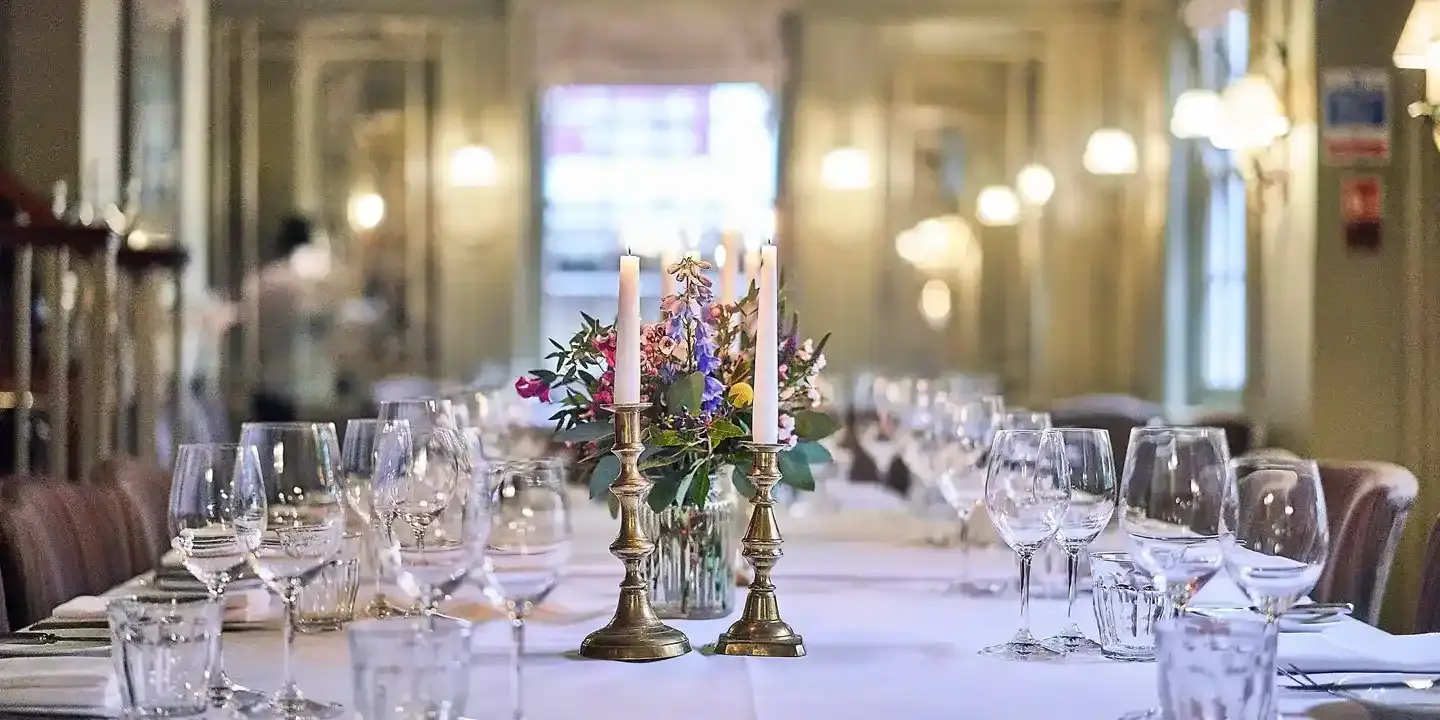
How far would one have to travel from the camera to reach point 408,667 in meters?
0.95

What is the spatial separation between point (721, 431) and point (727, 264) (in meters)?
0.36

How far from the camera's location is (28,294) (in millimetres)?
4473

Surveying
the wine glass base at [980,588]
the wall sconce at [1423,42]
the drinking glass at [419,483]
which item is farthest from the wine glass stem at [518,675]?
the wall sconce at [1423,42]

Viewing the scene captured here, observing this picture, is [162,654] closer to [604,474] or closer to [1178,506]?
[604,474]

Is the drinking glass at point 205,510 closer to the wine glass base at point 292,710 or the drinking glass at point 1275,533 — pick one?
the wine glass base at point 292,710

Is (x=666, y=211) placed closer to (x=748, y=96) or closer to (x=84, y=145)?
(x=748, y=96)

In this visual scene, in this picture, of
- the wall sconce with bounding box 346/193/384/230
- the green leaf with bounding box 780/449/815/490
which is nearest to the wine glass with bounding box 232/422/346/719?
the green leaf with bounding box 780/449/815/490

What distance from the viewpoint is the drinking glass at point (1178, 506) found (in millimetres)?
1308

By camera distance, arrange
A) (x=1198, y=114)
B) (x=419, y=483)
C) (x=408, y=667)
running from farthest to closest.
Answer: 1. (x=1198, y=114)
2. (x=419, y=483)
3. (x=408, y=667)

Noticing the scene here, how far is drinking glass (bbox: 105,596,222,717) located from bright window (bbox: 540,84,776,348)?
631 centimetres

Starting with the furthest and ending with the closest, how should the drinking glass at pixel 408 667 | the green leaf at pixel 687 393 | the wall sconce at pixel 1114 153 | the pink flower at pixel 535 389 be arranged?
the wall sconce at pixel 1114 153
the pink flower at pixel 535 389
the green leaf at pixel 687 393
the drinking glass at pixel 408 667

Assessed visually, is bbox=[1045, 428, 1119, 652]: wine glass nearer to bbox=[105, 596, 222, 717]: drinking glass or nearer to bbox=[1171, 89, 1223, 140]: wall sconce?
bbox=[105, 596, 222, 717]: drinking glass

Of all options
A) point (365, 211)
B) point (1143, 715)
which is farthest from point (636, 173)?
point (1143, 715)

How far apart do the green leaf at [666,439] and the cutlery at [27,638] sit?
62 centimetres
